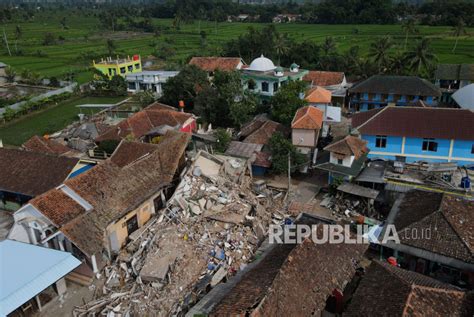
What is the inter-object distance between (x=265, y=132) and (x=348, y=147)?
786cm

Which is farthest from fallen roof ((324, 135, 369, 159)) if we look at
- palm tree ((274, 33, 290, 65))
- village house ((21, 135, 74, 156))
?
palm tree ((274, 33, 290, 65))

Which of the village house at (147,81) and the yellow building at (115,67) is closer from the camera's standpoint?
the village house at (147,81)

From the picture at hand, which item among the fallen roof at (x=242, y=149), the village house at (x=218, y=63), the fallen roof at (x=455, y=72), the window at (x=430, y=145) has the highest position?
the village house at (x=218, y=63)

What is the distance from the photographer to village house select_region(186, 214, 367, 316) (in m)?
13.9

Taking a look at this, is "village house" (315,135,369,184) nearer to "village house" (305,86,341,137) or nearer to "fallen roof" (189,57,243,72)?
"village house" (305,86,341,137)

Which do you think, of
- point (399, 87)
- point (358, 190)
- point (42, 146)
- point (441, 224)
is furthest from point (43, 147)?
point (399, 87)

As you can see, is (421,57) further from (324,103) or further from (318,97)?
(318,97)

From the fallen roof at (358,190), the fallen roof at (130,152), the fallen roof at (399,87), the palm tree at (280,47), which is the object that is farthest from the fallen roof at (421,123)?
the palm tree at (280,47)

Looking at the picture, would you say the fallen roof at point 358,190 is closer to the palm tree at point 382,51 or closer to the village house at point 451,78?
the village house at point 451,78

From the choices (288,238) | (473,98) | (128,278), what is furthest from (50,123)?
(473,98)

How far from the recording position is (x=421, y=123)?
28688 millimetres

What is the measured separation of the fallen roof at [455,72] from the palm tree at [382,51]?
22.3 ft

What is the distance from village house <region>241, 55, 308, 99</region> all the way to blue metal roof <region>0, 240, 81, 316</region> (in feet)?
90.0

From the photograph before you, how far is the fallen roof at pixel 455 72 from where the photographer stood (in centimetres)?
4343
